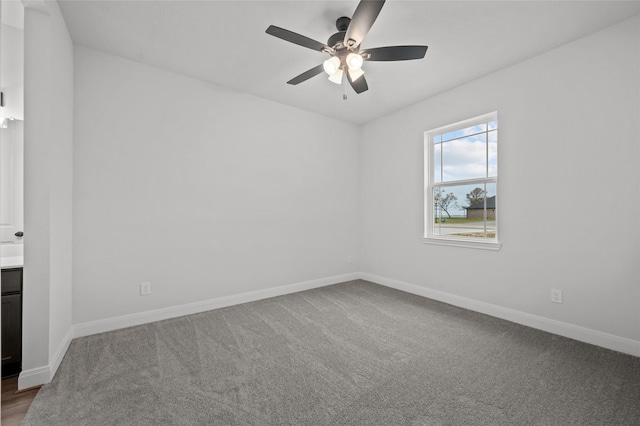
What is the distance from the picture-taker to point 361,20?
2117 millimetres

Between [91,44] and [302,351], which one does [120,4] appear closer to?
[91,44]

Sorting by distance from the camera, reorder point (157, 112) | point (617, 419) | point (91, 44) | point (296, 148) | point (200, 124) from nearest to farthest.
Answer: point (617, 419), point (91, 44), point (157, 112), point (200, 124), point (296, 148)

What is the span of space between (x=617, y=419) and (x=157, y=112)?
14.3 ft

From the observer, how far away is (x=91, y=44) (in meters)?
2.88

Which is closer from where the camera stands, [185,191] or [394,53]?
[394,53]

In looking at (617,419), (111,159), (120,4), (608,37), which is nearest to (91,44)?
(120,4)

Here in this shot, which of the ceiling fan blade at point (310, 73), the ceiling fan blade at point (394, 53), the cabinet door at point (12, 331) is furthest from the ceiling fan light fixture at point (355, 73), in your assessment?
the cabinet door at point (12, 331)

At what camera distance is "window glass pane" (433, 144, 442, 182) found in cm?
411

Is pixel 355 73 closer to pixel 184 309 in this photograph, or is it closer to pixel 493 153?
pixel 493 153

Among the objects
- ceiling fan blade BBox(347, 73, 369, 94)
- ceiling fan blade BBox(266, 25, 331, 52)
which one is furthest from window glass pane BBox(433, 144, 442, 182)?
ceiling fan blade BBox(266, 25, 331, 52)

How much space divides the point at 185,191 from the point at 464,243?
10.6 ft

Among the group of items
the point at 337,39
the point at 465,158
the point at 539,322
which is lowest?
the point at 539,322

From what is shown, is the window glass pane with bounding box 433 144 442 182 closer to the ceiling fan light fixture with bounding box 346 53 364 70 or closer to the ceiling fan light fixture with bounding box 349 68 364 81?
the ceiling fan light fixture with bounding box 349 68 364 81

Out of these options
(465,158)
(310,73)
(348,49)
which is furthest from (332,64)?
(465,158)
